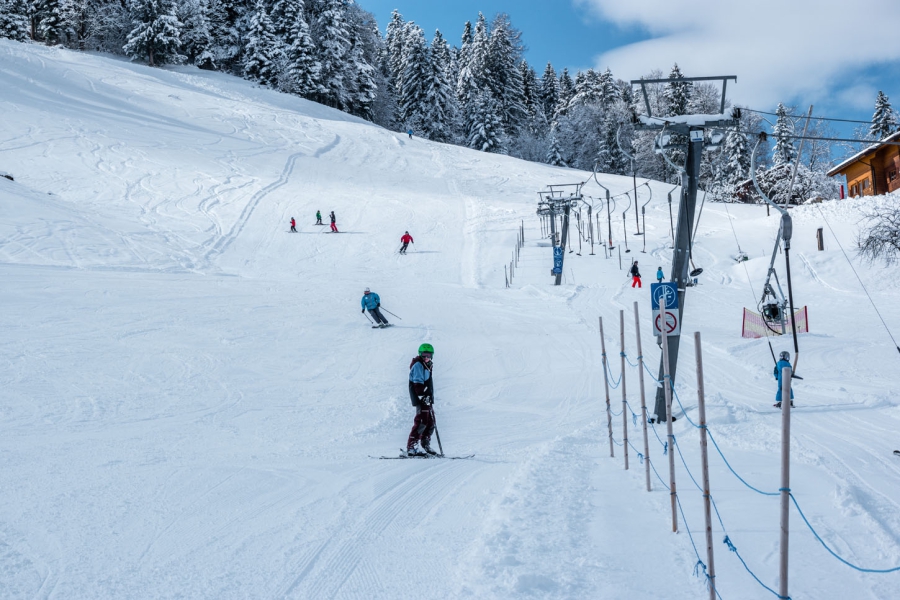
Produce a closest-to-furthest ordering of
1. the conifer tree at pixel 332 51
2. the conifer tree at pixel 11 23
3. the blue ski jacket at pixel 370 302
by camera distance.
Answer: the blue ski jacket at pixel 370 302 < the conifer tree at pixel 11 23 < the conifer tree at pixel 332 51

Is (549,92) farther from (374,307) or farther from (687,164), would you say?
(687,164)

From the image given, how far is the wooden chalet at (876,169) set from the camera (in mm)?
38969

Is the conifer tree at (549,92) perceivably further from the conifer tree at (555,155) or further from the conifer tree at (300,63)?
the conifer tree at (300,63)

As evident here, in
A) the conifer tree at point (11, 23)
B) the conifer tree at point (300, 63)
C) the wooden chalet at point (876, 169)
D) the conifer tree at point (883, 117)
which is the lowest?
the wooden chalet at point (876, 169)

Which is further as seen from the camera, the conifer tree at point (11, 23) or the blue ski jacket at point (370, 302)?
the conifer tree at point (11, 23)

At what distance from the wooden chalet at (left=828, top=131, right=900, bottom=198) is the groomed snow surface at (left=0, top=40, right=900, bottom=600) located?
7134 mm

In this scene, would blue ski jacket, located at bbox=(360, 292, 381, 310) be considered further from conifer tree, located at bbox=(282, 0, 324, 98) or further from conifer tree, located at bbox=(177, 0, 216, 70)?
conifer tree, located at bbox=(177, 0, 216, 70)

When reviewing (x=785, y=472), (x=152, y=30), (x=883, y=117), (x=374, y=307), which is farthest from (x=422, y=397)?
(x=152, y=30)

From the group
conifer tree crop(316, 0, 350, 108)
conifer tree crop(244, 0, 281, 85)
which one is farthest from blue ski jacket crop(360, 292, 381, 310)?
conifer tree crop(244, 0, 281, 85)

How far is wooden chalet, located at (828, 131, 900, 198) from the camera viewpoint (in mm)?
38969

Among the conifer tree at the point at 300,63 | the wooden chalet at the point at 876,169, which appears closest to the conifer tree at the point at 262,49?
the conifer tree at the point at 300,63

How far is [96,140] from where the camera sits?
145 ft

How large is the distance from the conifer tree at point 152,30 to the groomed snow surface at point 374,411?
111 ft

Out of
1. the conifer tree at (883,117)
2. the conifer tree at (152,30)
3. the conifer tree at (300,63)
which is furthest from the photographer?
the conifer tree at (300,63)
